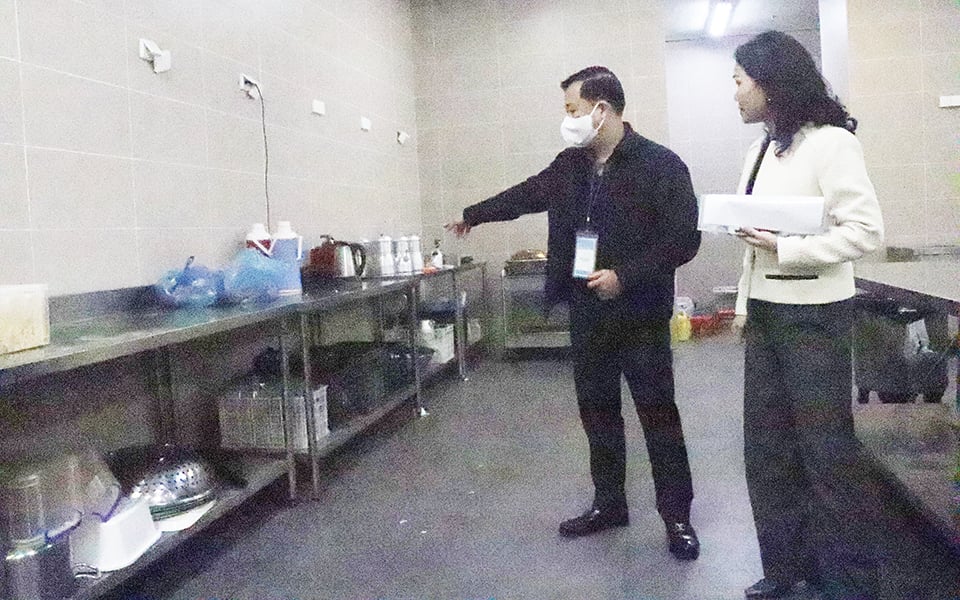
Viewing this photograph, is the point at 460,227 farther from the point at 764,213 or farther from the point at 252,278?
the point at 764,213

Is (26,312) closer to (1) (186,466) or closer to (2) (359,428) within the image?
(1) (186,466)

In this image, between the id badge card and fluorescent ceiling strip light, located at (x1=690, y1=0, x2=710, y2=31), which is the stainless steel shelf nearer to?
the id badge card

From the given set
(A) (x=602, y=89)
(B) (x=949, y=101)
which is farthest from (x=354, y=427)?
(B) (x=949, y=101)

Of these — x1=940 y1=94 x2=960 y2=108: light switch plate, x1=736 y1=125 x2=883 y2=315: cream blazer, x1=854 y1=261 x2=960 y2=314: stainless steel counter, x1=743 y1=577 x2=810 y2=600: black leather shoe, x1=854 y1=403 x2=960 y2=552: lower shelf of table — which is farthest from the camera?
x1=940 y1=94 x2=960 y2=108: light switch plate

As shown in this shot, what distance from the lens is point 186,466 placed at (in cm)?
240

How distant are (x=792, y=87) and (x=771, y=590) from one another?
120 centimetres

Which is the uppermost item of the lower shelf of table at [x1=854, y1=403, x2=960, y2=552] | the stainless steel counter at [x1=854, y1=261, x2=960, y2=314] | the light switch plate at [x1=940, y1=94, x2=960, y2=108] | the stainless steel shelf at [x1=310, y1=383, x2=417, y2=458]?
the light switch plate at [x1=940, y1=94, x2=960, y2=108]

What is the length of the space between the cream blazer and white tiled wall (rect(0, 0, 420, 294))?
2007mm

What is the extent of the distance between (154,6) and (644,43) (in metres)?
3.95

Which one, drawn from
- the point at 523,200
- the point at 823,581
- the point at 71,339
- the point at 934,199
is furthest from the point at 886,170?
the point at 71,339

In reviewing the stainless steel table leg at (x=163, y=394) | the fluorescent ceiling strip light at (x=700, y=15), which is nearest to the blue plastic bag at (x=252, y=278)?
the stainless steel table leg at (x=163, y=394)

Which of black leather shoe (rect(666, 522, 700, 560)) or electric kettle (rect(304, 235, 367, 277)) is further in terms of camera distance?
electric kettle (rect(304, 235, 367, 277))

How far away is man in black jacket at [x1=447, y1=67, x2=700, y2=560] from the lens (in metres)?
2.17

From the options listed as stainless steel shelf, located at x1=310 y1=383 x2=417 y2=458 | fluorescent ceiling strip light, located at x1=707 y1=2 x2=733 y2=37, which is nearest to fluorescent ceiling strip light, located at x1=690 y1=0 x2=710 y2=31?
fluorescent ceiling strip light, located at x1=707 y1=2 x2=733 y2=37
